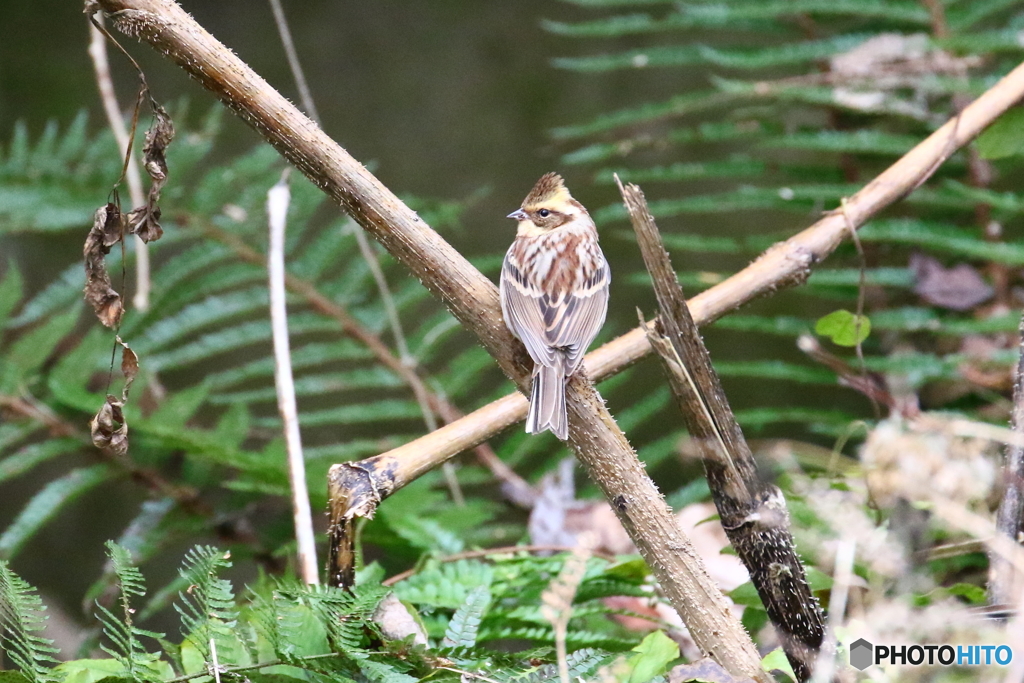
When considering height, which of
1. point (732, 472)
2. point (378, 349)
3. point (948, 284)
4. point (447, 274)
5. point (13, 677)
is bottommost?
point (13, 677)

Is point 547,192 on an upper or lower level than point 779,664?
upper

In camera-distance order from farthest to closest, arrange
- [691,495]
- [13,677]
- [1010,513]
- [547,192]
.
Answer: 1. [691,495]
2. [547,192]
3. [1010,513]
4. [13,677]

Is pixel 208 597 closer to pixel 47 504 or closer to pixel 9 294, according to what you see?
pixel 47 504

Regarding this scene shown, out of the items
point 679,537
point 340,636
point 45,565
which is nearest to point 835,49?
point 679,537

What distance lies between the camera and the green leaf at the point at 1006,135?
1813 mm

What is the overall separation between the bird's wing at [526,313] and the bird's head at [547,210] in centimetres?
25

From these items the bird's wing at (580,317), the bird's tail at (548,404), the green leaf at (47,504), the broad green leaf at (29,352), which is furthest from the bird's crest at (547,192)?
the broad green leaf at (29,352)

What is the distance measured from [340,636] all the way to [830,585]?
849 millimetres

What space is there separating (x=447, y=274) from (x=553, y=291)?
2.37 feet

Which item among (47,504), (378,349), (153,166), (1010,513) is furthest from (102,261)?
(378,349)

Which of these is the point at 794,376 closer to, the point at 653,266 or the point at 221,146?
the point at 653,266

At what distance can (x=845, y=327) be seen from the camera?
1678 mm

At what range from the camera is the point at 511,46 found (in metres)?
4.26

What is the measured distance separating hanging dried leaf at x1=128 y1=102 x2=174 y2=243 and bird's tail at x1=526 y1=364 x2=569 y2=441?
1.88 feet
